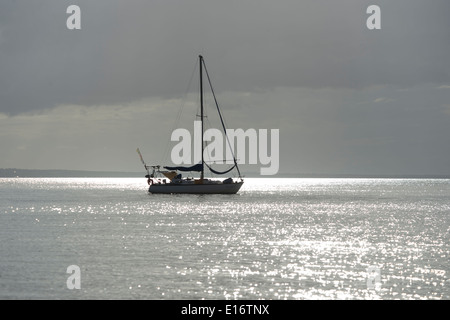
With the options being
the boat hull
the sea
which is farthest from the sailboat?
the sea

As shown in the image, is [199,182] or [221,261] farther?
[199,182]

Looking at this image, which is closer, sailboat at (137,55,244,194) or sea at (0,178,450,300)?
sea at (0,178,450,300)

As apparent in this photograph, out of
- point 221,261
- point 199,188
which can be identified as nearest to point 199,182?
point 199,188

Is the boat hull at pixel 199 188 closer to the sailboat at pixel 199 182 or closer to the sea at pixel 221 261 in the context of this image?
the sailboat at pixel 199 182

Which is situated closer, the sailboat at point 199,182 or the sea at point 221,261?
A: the sea at point 221,261

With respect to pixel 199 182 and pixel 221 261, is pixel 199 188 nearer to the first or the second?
pixel 199 182

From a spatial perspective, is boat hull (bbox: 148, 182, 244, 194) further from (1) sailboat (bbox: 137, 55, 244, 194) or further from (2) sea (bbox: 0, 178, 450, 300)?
(2) sea (bbox: 0, 178, 450, 300)

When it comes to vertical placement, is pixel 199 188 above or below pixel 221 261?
above

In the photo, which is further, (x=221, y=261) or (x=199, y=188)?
(x=199, y=188)

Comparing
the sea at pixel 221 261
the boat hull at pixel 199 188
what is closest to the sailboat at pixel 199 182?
the boat hull at pixel 199 188

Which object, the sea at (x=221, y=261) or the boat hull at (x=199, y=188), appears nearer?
the sea at (x=221, y=261)
